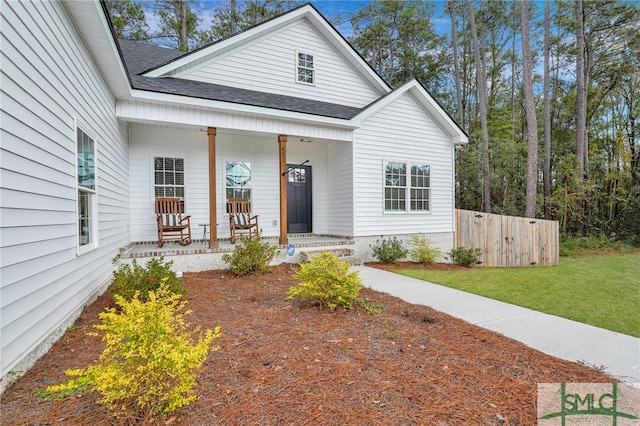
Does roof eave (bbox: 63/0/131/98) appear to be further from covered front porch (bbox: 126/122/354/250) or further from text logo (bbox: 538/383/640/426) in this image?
text logo (bbox: 538/383/640/426)

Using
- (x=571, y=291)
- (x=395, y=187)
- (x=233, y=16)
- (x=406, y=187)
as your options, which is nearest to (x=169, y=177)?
(x=395, y=187)

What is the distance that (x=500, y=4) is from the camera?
51.7 ft

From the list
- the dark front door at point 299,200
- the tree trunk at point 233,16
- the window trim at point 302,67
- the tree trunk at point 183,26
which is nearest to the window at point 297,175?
the dark front door at point 299,200

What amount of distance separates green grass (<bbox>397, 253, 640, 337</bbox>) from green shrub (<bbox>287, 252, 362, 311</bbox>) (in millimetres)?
2387

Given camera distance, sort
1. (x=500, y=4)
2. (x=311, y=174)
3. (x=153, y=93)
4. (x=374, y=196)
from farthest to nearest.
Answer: (x=500, y=4) < (x=311, y=174) < (x=374, y=196) < (x=153, y=93)

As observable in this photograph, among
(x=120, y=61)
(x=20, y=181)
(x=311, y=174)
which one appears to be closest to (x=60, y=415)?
(x=20, y=181)

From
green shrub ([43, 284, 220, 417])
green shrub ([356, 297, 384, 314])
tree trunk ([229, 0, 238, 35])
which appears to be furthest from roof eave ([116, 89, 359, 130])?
tree trunk ([229, 0, 238, 35])

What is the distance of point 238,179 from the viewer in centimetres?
843

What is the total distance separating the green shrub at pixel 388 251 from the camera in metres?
8.05

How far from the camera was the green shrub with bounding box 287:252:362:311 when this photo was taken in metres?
3.72

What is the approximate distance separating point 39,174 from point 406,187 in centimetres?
814

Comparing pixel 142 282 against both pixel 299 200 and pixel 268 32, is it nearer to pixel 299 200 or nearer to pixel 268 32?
pixel 299 200

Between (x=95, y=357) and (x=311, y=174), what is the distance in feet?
24.3

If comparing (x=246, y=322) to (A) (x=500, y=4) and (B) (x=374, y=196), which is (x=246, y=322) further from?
(A) (x=500, y=4)
